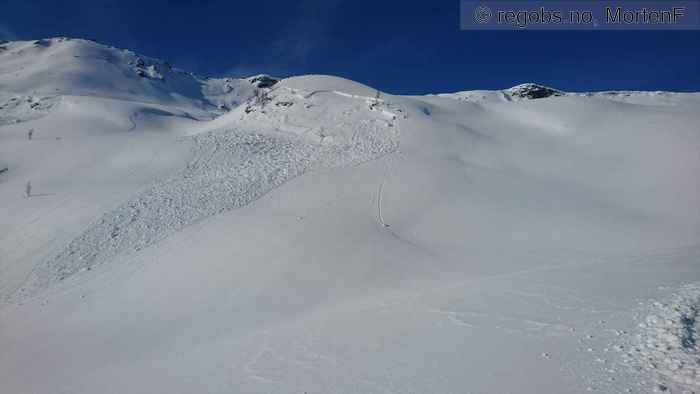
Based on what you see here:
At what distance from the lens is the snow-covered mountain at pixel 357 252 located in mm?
6090

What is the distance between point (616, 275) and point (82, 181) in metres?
16.9

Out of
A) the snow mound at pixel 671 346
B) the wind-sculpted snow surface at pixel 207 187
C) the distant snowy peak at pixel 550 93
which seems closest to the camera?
the snow mound at pixel 671 346

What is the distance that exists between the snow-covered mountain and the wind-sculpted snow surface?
0.28ft

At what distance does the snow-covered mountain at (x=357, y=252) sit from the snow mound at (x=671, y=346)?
36 mm

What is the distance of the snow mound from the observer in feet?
15.4

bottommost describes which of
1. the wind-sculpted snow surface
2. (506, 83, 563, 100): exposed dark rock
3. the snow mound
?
the snow mound

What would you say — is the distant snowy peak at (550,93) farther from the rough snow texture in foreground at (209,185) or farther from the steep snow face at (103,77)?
the rough snow texture in foreground at (209,185)

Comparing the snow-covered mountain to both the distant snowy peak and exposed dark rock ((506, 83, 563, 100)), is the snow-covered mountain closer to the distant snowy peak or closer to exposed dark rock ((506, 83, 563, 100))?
exposed dark rock ((506, 83, 563, 100))

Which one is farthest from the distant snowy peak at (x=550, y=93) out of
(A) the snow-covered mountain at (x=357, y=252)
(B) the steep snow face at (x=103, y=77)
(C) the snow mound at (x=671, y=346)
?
(C) the snow mound at (x=671, y=346)

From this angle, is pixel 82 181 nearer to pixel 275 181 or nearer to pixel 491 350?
pixel 275 181

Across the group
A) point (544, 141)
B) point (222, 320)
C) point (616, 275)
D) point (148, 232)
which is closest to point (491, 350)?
point (616, 275)

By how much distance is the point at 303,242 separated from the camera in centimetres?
1071

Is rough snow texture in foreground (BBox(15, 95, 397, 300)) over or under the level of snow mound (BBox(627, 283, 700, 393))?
over

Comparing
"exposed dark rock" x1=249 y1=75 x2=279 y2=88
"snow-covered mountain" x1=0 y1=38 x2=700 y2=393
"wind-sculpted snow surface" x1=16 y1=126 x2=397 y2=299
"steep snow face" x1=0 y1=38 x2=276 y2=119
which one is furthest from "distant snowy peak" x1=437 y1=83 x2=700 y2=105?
"wind-sculpted snow surface" x1=16 y1=126 x2=397 y2=299
